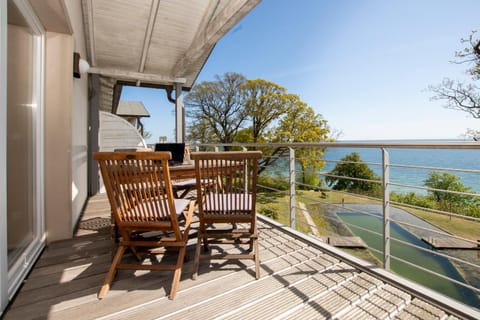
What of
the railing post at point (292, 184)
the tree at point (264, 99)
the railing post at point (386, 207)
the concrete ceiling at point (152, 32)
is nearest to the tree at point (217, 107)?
the tree at point (264, 99)

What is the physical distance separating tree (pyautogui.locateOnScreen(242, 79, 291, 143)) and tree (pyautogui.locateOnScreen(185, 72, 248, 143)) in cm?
50

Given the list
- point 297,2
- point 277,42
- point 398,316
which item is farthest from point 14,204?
point 277,42

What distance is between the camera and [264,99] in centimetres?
1512

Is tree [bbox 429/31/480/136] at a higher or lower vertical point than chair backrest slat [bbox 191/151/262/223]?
higher

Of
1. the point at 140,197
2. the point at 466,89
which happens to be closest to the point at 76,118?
the point at 140,197

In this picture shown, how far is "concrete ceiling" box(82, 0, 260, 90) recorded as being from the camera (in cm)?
317

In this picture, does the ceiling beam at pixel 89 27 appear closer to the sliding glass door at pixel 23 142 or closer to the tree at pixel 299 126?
the sliding glass door at pixel 23 142

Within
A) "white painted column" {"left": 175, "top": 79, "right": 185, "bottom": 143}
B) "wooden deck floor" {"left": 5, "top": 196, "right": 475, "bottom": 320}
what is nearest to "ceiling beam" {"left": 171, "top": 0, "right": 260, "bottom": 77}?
"white painted column" {"left": 175, "top": 79, "right": 185, "bottom": 143}

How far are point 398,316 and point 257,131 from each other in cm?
1458

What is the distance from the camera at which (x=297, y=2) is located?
13172 millimetres

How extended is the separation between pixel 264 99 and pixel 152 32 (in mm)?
11876

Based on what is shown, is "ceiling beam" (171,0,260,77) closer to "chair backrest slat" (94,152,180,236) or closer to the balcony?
the balcony

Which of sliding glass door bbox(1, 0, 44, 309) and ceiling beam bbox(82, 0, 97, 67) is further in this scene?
ceiling beam bbox(82, 0, 97, 67)

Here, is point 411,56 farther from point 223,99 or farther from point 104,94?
point 104,94
